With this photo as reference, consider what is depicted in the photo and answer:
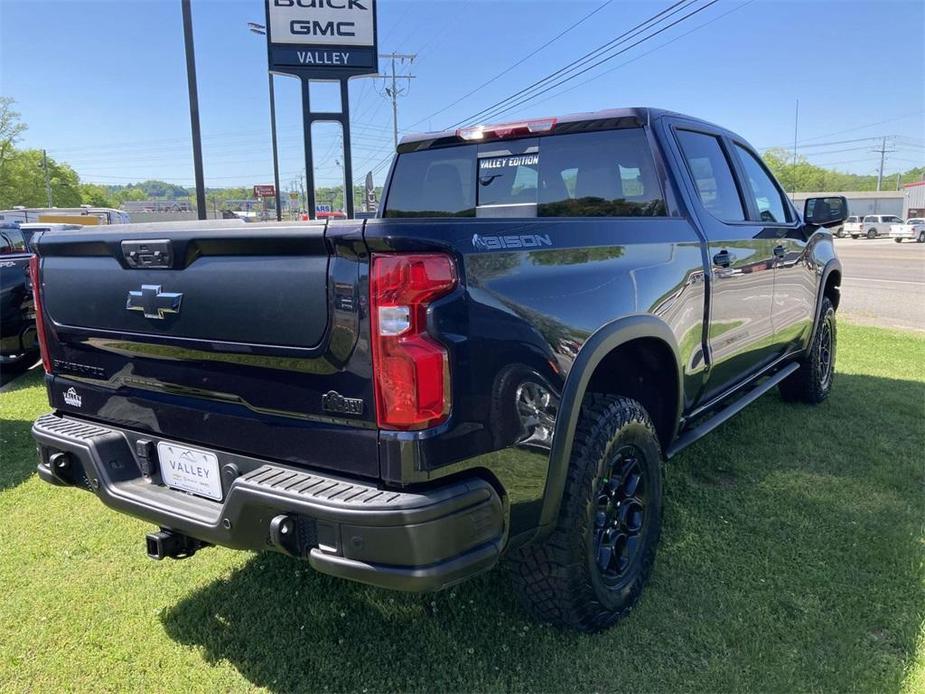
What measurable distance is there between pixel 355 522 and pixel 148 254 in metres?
1.13

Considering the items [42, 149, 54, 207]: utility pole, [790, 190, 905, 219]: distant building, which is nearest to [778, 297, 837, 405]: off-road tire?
[42, 149, 54, 207]: utility pole

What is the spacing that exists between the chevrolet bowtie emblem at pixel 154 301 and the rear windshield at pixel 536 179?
1972mm

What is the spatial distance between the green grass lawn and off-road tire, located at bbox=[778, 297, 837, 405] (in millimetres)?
1466

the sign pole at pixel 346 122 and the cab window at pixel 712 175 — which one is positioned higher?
the sign pole at pixel 346 122

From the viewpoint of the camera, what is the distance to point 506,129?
3559 mm

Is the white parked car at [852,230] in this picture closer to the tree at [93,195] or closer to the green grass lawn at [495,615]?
the green grass lawn at [495,615]

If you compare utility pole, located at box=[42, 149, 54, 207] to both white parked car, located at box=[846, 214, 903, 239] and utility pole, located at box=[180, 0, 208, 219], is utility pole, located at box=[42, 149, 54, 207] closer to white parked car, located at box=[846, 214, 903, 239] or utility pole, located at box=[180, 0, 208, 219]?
utility pole, located at box=[180, 0, 208, 219]

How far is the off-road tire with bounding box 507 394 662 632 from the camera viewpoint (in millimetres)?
2273

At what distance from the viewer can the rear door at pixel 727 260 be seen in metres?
3.31

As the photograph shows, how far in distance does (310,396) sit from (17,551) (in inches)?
94.4

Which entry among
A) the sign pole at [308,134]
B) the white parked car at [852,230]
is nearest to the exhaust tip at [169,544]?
the sign pole at [308,134]

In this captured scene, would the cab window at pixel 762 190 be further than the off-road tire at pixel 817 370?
No

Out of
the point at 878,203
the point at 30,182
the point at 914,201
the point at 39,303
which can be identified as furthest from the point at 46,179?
the point at 878,203

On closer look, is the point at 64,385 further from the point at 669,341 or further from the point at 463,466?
the point at 669,341
